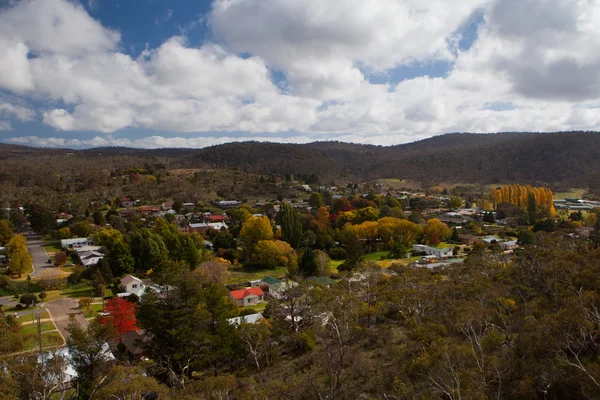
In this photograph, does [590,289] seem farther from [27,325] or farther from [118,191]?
[118,191]

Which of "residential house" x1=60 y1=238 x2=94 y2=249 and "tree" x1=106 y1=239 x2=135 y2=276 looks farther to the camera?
"residential house" x1=60 y1=238 x2=94 y2=249

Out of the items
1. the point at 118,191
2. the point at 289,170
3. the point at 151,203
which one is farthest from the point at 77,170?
the point at 289,170

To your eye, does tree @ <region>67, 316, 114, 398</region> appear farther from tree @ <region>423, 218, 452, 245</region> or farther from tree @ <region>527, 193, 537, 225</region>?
tree @ <region>527, 193, 537, 225</region>

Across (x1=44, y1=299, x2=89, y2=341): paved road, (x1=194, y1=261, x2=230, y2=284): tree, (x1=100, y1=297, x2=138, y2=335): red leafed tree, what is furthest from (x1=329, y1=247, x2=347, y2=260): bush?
(x1=44, y1=299, x2=89, y2=341): paved road

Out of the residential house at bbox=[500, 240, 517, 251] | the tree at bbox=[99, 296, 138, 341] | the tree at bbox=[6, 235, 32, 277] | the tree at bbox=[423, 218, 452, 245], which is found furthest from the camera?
the tree at bbox=[423, 218, 452, 245]

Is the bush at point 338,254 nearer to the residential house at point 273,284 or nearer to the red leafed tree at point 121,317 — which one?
the residential house at point 273,284

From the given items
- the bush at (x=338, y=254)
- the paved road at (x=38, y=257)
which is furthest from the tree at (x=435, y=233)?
the paved road at (x=38, y=257)
